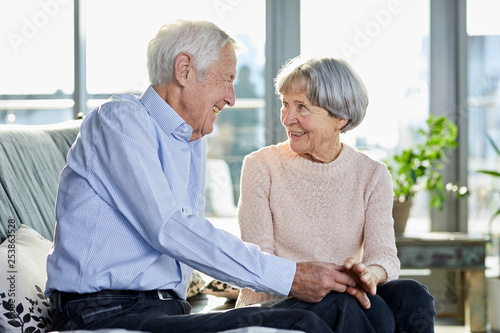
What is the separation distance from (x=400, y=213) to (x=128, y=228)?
2.21 metres

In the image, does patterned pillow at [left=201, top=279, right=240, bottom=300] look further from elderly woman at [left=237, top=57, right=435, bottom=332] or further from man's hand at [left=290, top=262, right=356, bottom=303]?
man's hand at [left=290, top=262, right=356, bottom=303]

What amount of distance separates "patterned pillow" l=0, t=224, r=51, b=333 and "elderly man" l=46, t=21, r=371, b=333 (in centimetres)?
10

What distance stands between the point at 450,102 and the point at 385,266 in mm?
2249

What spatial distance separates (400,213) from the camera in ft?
11.1

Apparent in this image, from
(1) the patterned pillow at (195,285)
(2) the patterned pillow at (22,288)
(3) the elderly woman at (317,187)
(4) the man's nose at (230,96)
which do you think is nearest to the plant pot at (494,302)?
(3) the elderly woman at (317,187)

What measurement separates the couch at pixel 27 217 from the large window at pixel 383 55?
1899 millimetres

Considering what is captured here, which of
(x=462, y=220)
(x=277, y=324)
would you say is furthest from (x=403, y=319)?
A: (x=462, y=220)

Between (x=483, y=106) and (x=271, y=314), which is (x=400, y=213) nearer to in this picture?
(x=483, y=106)

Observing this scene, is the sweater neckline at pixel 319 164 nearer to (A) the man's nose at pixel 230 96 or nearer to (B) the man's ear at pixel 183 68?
(A) the man's nose at pixel 230 96

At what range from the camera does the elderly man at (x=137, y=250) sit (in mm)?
1418

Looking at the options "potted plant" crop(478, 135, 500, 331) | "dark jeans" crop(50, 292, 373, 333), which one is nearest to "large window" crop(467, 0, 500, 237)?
"potted plant" crop(478, 135, 500, 331)

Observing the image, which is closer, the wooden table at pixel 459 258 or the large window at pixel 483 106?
the wooden table at pixel 459 258

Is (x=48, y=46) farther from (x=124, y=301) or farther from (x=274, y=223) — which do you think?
(x=124, y=301)

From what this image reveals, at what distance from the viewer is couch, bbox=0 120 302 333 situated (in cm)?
155
